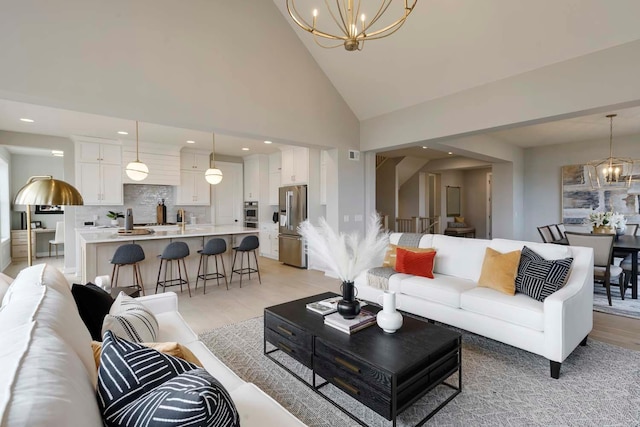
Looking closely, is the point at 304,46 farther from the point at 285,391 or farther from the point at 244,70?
the point at 285,391

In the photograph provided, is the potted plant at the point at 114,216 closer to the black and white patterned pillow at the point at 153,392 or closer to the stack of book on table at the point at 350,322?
the stack of book on table at the point at 350,322

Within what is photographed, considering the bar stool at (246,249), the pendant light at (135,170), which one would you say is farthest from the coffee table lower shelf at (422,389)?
the pendant light at (135,170)

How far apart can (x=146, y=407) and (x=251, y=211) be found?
306 inches

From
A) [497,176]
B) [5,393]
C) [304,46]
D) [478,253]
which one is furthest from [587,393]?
[497,176]

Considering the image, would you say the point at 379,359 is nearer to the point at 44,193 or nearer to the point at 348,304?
the point at 348,304

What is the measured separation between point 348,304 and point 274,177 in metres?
6.04

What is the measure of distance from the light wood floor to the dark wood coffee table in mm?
1595

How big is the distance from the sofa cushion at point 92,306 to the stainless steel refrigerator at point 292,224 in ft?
15.4

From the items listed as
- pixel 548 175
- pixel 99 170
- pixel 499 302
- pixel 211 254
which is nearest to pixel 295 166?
pixel 211 254

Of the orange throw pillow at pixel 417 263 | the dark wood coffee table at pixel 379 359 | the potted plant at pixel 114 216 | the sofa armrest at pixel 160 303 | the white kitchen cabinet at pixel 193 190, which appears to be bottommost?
the dark wood coffee table at pixel 379 359

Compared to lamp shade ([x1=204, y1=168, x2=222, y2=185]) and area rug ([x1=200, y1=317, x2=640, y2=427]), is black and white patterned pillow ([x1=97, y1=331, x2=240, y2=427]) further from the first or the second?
lamp shade ([x1=204, y1=168, x2=222, y2=185])

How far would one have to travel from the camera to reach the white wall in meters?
7.12

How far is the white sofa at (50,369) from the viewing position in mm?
667

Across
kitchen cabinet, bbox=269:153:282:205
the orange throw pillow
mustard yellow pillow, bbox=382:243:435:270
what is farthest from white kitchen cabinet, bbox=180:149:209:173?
the orange throw pillow
